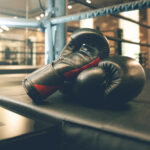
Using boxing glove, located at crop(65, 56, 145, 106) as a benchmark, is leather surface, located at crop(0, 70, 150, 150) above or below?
below

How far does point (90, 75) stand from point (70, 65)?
0.09 meters

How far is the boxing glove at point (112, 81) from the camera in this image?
577 millimetres

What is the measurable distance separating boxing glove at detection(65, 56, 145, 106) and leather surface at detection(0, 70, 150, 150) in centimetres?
4

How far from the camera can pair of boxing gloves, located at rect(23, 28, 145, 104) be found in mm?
584

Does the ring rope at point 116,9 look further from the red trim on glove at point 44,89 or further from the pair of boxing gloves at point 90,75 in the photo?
the red trim on glove at point 44,89

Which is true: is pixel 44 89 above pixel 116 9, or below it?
below

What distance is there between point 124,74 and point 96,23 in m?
5.73

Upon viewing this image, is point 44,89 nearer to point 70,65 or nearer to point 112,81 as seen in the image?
point 70,65

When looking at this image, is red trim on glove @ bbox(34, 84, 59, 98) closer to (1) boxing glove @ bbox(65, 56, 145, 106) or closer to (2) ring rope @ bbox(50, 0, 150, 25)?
(1) boxing glove @ bbox(65, 56, 145, 106)

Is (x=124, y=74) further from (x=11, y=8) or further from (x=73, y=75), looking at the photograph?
(x=11, y=8)

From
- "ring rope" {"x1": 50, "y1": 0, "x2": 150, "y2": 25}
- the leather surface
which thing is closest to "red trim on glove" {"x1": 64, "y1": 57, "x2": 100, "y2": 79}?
the leather surface

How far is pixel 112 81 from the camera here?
59cm

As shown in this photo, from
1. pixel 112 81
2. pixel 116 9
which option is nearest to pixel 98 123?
pixel 112 81

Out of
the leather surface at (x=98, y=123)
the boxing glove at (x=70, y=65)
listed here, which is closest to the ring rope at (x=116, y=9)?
the boxing glove at (x=70, y=65)
